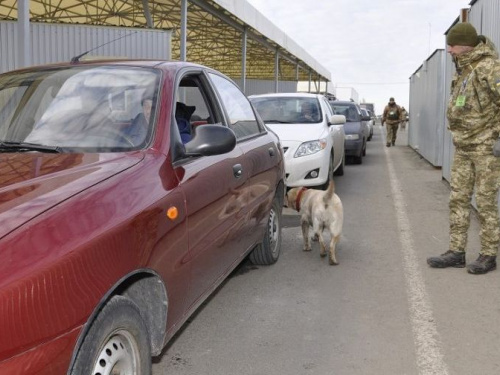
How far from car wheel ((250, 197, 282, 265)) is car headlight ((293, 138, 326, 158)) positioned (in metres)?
2.88

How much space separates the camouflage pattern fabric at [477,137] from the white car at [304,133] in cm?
325

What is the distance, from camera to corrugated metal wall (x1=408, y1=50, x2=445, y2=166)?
12.4 meters

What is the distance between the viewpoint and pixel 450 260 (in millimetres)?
5328

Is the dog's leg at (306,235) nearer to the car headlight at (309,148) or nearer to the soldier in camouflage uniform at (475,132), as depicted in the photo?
the soldier in camouflage uniform at (475,132)

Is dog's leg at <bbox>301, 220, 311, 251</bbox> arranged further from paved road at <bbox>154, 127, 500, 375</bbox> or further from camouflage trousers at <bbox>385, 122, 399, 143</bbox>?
camouflage trousers at <bbox>385, 122, 399, 143</bbox>

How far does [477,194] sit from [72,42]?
1054cm

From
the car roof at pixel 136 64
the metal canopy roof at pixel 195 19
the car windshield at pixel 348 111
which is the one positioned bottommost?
the car roof at pixel 136 64

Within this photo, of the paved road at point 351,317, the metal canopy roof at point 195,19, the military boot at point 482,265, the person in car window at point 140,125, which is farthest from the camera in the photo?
the metal canopy roof at point 195,19

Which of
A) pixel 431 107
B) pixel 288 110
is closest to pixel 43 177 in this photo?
pixel 288 110

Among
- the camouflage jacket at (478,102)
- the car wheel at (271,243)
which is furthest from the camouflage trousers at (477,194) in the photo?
the car wheel at (271,243)

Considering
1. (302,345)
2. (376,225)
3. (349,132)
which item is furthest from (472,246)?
(349,132)

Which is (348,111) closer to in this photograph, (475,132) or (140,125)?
(475,132)

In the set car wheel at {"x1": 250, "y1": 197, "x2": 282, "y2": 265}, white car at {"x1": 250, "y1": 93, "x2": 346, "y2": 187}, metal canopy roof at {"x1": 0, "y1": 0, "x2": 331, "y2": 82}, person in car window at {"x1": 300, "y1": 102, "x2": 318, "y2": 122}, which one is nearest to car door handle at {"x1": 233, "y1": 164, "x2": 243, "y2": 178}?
car wheel at {"x1": 250, "y1": 197, "x2": 282, "y2": 265}

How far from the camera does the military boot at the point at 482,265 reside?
5.15m
